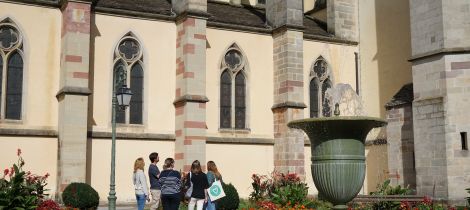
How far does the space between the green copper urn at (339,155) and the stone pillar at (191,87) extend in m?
9.44

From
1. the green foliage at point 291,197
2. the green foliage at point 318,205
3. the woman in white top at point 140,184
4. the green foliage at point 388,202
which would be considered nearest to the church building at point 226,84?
the green foliage at point 388,202

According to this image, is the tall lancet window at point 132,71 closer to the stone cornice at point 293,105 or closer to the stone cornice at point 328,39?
the stone cornice at point 293,105

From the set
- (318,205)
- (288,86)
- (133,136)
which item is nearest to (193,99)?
(133,136)

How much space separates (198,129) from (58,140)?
15.5ft

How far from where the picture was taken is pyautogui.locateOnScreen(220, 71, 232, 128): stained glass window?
2127cm

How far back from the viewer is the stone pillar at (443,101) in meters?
17.3

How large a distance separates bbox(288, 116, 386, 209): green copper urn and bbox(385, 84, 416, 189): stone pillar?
34.3 ft

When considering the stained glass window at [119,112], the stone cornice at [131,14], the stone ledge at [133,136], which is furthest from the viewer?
the stained glass window at [119,112]

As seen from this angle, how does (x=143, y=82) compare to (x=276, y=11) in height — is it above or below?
below

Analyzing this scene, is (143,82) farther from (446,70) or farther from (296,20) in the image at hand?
(446,70)

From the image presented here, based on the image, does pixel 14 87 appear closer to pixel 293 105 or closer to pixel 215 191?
pixel 215 191

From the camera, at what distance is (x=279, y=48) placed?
22.2 m

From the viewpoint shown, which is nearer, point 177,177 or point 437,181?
point 177,177

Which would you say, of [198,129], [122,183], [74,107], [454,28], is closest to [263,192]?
[198,129]
